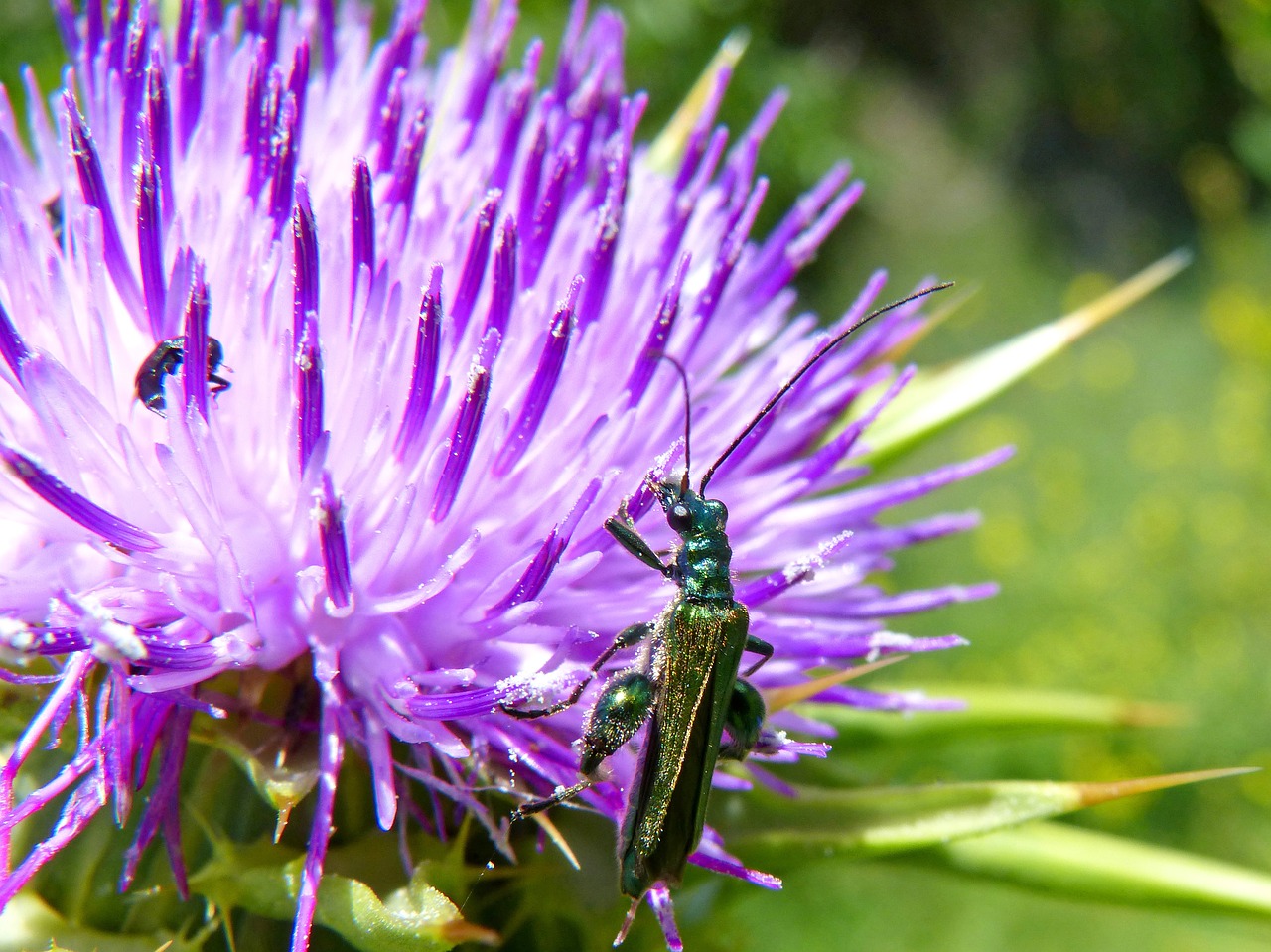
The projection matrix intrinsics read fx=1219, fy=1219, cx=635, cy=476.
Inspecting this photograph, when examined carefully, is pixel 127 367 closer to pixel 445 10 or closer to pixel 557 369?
pixel 557 369

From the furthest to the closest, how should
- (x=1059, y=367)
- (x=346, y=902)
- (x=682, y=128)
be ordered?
(x=1059, y=367)
(x=682, y=128)
(x=346, y=902)

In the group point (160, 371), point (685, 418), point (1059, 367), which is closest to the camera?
point (160, 371)

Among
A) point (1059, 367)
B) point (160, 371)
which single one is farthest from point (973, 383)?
point (1059, 367)

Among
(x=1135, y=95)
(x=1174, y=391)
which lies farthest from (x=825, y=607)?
(x=1135, y=95)

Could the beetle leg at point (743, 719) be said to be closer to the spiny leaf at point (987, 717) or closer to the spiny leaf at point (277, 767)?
the spiny leaf at point (277, 767)

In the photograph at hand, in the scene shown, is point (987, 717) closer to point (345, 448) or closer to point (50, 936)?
point (345, 448)

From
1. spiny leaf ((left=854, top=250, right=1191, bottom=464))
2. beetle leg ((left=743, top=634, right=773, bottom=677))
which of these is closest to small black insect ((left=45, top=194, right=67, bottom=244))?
beetle leg ((left=743, top=634, right=773, bottom=677))

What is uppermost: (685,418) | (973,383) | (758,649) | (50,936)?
(973,383)
